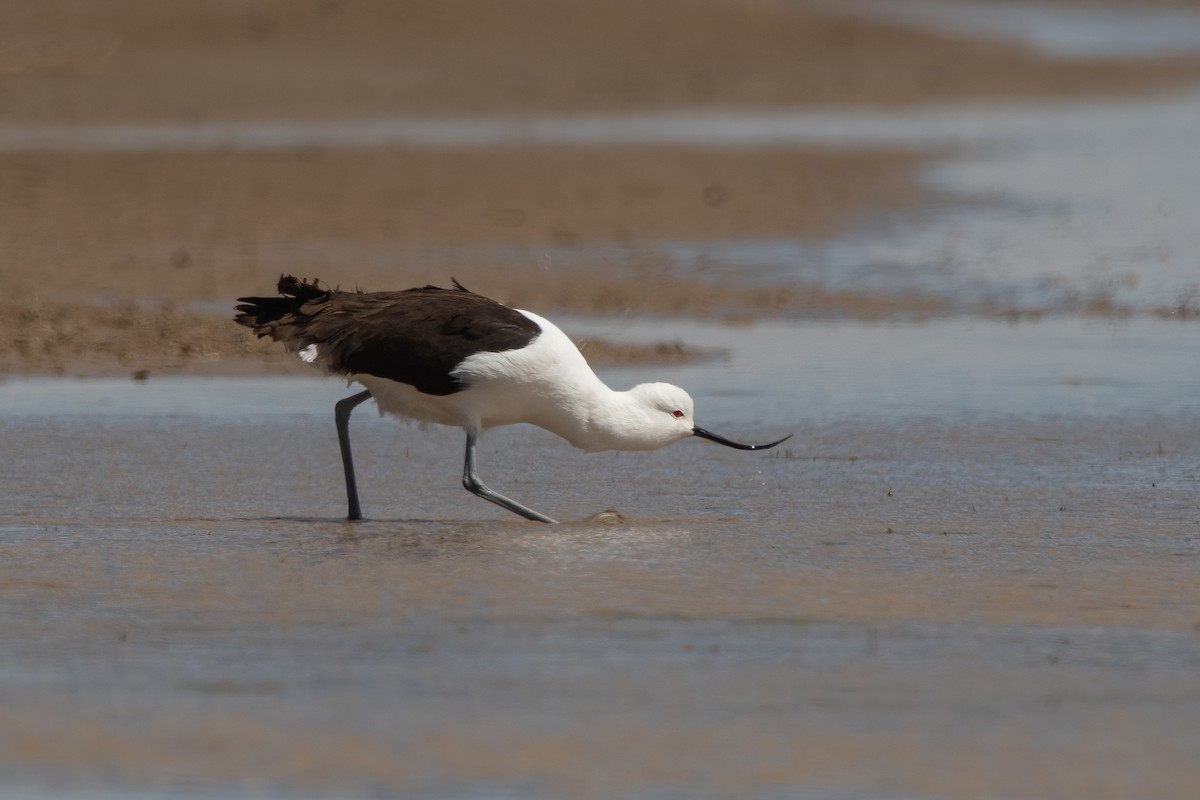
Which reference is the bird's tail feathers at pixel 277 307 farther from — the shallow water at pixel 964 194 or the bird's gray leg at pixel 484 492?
the shallow water at pixel 964 194

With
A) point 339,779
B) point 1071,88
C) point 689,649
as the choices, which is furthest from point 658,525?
point 1071,88

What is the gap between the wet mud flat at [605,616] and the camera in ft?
14.2

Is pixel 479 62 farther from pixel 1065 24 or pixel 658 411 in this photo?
pixel 658 411

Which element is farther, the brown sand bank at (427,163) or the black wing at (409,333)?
the brown sand bank at (427,163)

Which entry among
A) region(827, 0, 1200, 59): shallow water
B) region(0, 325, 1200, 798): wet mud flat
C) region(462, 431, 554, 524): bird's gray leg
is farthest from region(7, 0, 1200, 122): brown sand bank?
region(462, 431, 554, 524): bird's gray leg

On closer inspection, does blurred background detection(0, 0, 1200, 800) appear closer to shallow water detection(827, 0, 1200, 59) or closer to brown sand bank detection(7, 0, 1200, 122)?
brown sand bank detection(7, 0, 1200, 122)

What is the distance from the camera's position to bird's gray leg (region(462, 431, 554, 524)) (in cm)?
680

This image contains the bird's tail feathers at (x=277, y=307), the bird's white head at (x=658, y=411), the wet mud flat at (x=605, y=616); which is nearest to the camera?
the wet mud flat at (x=605, y=616)

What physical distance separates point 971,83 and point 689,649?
25592 millimetres

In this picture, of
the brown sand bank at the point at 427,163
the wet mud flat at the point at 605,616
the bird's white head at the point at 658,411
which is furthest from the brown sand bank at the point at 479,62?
the bird's white head at the point at 658,411

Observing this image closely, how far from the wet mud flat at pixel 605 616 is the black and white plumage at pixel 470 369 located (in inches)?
13.0

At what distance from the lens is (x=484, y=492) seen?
6871 millimetres

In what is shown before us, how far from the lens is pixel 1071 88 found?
1150 inches

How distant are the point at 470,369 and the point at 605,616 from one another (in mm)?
1530
